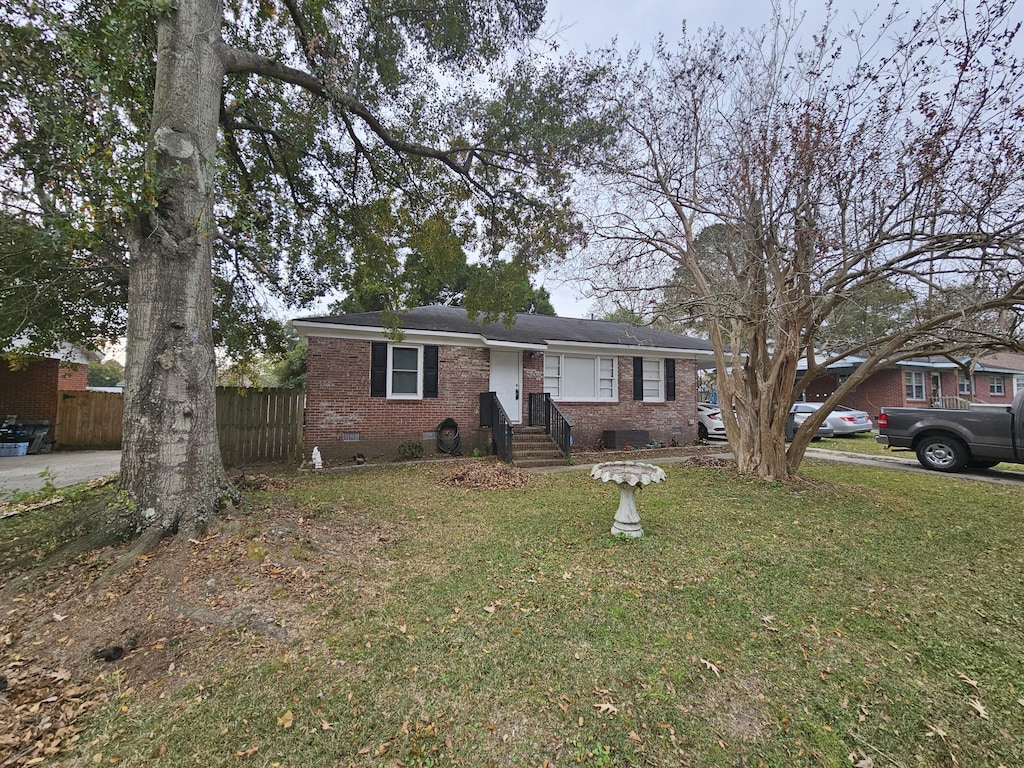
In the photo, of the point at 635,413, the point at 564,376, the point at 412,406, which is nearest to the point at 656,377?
the point at 635,413

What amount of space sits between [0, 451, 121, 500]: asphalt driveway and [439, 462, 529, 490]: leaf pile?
236 inches

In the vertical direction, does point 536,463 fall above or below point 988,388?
below

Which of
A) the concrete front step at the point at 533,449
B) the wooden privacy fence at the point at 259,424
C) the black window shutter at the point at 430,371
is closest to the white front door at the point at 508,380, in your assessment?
the concrete front step at the point at 533,449

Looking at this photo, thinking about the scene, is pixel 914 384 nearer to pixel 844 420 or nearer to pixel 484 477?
pixel 844 420

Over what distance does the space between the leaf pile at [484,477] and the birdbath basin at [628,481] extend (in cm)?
292

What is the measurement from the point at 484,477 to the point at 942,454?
34.4 feet

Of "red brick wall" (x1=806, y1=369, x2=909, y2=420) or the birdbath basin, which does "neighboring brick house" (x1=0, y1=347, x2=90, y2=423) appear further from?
"red brick wall" (x1=806, y1=369, x2=909, y2=420)

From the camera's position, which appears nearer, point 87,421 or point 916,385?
point 87,421

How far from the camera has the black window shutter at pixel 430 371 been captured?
35.0 feet

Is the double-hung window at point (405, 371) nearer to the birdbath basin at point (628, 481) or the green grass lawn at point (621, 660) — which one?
the green grass lawn at point (621, 660)

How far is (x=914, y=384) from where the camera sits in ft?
68.5

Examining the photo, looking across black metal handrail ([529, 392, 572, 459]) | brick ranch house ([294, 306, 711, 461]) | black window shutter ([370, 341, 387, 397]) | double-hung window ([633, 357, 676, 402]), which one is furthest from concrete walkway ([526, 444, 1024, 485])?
black window shutter ([370, 341, 387, 397])

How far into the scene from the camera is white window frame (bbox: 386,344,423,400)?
10.3m

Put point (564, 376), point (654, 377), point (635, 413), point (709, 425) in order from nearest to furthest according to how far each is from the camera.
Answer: point (564, 376), point (635, 413), point (654, 377), point (709, 425)
